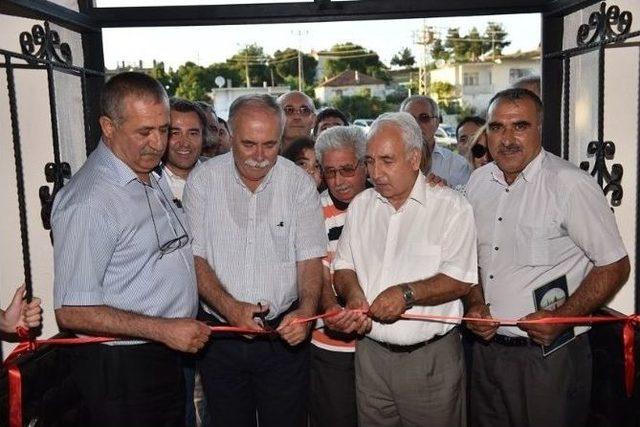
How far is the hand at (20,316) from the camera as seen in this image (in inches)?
109

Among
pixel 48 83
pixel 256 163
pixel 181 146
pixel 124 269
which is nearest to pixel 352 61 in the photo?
pixel 181 146

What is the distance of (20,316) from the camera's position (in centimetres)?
282

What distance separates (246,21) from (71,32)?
3.65 feet

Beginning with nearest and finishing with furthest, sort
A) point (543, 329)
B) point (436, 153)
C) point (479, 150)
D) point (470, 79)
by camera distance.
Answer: point (543, 329)
point (479, 150)
point (436, 153)
point (470, 79)

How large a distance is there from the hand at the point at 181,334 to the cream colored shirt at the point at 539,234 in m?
1.58

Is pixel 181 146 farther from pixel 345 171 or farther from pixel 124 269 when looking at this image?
pixel 124 269

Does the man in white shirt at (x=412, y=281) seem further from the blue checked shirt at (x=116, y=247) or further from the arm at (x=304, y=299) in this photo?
the blue checked shirt at (x=116, y=247)

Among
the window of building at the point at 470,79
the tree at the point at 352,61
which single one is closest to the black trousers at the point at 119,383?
the tree at the point at 352,61

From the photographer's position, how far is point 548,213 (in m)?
3.08

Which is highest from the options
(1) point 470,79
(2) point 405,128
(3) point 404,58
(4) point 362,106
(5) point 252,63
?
(3) point 404,58

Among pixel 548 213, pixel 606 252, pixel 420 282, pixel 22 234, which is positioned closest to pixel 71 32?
pixel 22 234

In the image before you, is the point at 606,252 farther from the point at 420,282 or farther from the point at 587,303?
the point at 420,282

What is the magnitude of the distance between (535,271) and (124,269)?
6.68ft

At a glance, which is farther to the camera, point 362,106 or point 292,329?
point 362,106
